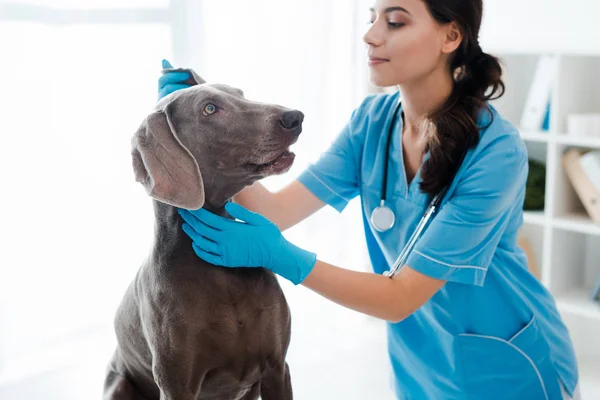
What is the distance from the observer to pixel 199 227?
1328 mm

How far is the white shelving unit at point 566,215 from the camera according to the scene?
291 cm

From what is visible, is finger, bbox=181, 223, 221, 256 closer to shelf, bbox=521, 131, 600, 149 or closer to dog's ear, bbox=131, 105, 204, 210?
dog's ear, bbox=131, 105, 204, 210

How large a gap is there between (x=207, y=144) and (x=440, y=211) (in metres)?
0.59

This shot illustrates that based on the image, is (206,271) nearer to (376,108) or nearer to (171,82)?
(171,82)

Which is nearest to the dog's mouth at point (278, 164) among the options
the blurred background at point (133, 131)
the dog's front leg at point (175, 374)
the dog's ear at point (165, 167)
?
the dog's ear at point (165, 167)

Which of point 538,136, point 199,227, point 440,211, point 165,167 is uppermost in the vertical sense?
point 165,167

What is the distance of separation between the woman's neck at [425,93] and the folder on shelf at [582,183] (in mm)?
1271

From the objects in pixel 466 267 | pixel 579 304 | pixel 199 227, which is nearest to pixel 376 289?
pixel 466 267

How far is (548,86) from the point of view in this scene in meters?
2.95

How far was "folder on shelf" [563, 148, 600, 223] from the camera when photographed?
9.49ft

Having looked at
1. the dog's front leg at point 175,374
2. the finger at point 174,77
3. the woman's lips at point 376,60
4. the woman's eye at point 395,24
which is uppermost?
the woman's eye at point 395,24

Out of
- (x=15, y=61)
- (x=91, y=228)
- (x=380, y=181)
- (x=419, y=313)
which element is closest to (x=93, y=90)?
(x=15, y=61)

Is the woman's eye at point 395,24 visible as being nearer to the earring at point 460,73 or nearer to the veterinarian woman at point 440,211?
the veterinarian woman at point 440,211

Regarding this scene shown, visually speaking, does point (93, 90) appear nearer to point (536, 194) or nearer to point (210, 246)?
point (210, 246)
